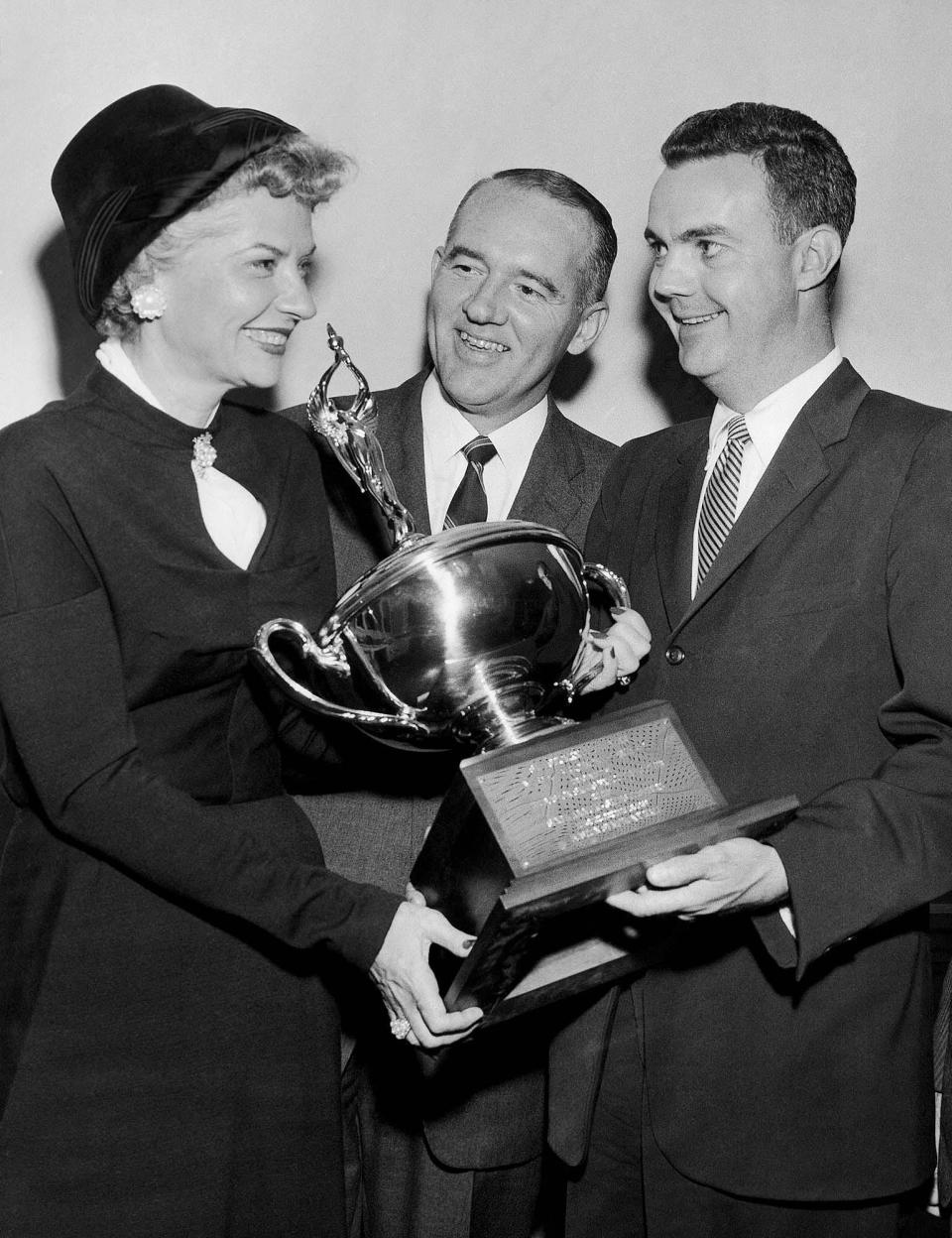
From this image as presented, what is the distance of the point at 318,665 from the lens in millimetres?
1263

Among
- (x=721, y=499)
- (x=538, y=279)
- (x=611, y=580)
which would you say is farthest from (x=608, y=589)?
(x=538, y=279)

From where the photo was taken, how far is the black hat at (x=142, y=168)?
1.28 meters

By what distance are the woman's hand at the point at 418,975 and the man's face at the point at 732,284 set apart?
677mm

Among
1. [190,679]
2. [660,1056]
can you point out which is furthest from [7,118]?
[660,1056]

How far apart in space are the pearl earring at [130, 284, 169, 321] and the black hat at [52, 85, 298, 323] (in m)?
0.03

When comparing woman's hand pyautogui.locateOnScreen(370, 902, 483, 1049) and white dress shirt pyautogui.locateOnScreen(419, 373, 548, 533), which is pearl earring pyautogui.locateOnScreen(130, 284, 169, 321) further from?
woman's hand pyautogui.locateOnScreen(370, 902, 483, 1049)

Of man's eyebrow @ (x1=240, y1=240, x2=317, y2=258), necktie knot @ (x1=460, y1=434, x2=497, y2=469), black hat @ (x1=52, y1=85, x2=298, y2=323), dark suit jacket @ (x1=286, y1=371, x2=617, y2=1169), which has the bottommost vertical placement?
dark suit jacket @ (x1=286, y1=371, x2=617, y2=1169)

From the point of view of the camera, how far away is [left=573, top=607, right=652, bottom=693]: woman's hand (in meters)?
1.45

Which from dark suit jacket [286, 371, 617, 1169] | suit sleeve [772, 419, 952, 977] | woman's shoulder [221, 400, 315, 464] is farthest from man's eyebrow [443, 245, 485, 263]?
suit sleeve [772, 419, 952, 977]

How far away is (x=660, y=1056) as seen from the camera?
4.57 ft

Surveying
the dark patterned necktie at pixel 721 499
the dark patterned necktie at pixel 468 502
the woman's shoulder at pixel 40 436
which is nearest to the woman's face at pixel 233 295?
Answer: the woman's shoulder at pixel 40 436

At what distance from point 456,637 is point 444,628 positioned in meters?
0.02

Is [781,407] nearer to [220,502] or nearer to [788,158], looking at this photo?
[788,158]

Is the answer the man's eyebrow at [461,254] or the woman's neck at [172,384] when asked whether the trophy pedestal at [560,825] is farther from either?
the man's eyebrow at [461,254]
